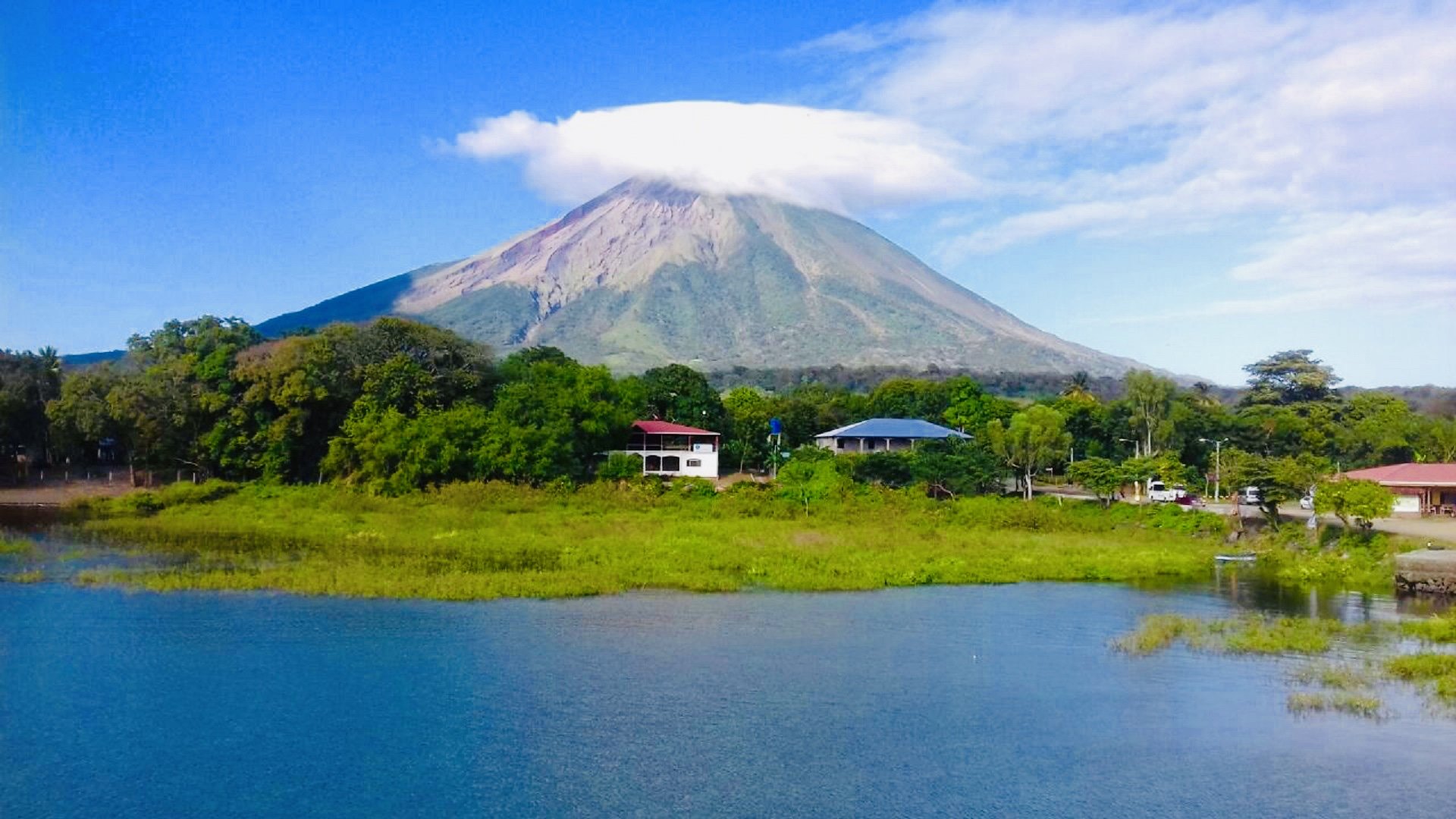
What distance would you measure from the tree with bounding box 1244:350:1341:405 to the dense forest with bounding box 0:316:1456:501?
1443 centimetres

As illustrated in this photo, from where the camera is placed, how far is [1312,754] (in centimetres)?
1189

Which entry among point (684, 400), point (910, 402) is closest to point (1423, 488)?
point (910, 402)

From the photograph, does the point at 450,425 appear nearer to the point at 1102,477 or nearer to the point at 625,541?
the point at 625,541

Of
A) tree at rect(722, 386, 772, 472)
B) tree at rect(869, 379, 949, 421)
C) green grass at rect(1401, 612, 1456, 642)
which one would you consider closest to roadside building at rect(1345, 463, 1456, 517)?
green grass at rect(1401, 612, 1456, 642)

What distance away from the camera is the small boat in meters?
27.4

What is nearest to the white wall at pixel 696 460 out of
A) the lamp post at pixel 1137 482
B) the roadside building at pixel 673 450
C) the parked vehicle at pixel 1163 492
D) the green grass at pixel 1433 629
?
the roadside building at pixel 673 450

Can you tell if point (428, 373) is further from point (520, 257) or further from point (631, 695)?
point (520, 257)

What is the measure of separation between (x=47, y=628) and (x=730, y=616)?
10173mm

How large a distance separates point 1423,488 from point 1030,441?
12578 mm

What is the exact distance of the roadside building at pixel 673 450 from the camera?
44.4 metres

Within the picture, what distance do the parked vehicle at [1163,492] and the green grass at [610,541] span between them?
7.48 meters

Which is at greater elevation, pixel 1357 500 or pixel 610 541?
pixel 1357 500

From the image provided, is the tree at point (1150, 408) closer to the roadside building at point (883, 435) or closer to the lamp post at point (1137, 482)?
the lamp post at point (1137, 482)

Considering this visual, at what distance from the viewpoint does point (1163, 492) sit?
136 feet
